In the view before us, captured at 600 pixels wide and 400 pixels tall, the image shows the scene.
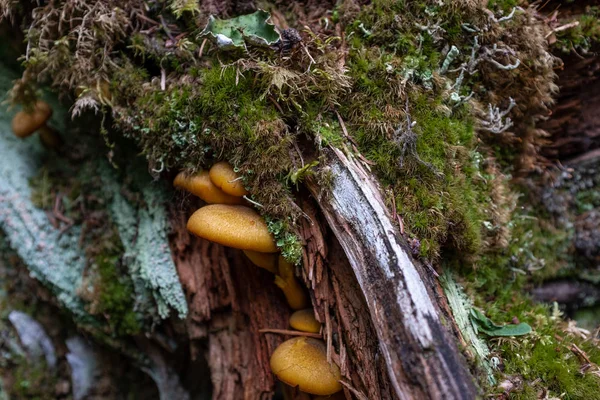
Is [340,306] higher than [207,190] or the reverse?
the reverse

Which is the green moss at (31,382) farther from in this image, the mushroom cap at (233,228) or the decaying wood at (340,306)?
the decaying wood at (340,306)

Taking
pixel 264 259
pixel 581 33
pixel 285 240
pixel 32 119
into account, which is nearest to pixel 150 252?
pixel 264 259

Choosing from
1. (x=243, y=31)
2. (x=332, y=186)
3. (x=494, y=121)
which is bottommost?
(x=332, y=186)

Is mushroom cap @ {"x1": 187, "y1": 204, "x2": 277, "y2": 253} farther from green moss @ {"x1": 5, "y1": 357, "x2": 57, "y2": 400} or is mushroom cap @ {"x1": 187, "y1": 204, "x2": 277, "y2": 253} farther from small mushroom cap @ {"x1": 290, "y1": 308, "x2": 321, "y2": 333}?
green moss @ {"x1": 5, "y1": 357, "x2": 57, "y2": 400}

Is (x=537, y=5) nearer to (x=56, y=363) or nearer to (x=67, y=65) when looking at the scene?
(x=67, y=65)

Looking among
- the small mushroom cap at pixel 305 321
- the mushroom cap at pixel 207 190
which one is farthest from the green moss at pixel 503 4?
the small mushroom cap at pixel 305 321

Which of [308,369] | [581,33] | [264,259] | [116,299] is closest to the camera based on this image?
[308,369]

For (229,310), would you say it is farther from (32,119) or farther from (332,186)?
(32,119)
